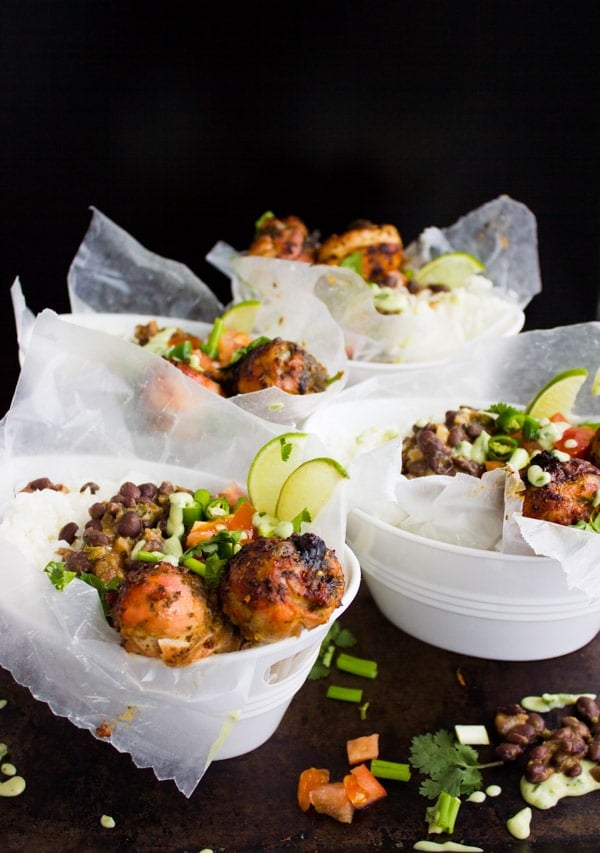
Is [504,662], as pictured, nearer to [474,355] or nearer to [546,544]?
[546,544]

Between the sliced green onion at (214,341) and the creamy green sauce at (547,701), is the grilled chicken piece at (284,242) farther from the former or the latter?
the creamy green sauce at (547,701)

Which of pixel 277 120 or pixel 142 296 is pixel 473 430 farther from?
pixel 277 120

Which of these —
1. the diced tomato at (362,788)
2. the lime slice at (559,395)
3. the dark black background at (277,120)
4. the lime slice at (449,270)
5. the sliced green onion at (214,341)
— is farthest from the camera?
the dark black background at (277,120)

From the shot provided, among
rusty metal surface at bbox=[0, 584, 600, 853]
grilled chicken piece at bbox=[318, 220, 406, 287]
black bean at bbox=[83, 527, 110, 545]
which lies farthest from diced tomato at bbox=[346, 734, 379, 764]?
grilled chicken piece at bbox=[318, 220, 406, 287]

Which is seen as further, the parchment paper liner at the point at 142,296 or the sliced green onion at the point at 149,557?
the parchment paper liner at the point at 142,296

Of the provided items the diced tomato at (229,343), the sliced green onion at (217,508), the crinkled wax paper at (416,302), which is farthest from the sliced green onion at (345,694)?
the crinkled wax paper at (416,302)
